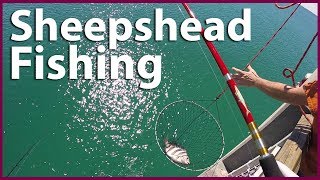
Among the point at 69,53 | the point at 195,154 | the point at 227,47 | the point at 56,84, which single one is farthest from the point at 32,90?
the point at 227,47

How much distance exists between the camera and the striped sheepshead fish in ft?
30.0

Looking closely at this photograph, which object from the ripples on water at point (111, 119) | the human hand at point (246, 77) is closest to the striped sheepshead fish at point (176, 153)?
the ripples on water at point (111, 119)

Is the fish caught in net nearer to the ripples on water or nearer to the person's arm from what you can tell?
the ripples on water

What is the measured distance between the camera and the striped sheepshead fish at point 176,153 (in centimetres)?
913

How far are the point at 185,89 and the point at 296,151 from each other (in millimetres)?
11732

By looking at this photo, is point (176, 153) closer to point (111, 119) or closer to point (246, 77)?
point (111, 119)

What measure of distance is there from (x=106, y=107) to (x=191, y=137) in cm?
543

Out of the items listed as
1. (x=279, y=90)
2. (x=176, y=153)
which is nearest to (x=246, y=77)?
(x=279, y=90)

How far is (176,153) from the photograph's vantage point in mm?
9523

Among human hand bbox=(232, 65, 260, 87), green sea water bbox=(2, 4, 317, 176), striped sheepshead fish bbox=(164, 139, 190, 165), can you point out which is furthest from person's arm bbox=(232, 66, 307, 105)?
green sea water bbox=(2, 4, 317, 176)

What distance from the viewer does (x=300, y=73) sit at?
67.2 feet

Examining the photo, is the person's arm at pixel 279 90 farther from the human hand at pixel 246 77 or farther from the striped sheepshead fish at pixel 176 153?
the striped sheepshead fish at pixel 176 153

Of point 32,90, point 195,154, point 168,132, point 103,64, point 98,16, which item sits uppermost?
point 98,16

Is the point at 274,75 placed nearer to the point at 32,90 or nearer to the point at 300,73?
the point at 300,73
